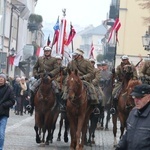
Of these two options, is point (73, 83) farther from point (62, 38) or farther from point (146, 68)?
point (62, 38)

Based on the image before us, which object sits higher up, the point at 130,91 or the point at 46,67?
the point at 46,67

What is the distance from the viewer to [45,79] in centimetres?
1719

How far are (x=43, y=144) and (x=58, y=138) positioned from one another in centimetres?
192

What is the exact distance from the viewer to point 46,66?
18.1m

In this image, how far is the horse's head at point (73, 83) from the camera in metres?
15.4

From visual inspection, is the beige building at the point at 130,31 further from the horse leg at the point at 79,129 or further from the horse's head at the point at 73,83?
the horse's head at the point at 73,83

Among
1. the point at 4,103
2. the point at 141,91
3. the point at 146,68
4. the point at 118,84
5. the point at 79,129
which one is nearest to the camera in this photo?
the point at 141,91

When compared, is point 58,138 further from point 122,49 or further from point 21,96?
point 122,49

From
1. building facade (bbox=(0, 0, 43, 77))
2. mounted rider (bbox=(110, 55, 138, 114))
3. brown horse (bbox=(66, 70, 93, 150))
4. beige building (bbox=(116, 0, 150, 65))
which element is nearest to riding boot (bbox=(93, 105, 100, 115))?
mounted rider (bbox=(110, 55, 138, 114))

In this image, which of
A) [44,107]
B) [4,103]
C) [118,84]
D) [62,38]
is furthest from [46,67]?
[62,38]

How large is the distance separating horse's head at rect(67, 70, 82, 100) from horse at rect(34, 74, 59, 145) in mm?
1735

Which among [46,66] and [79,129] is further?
[46,66]

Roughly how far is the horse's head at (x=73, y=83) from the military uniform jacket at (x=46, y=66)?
2.44 m

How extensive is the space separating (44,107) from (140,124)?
33.0 ft
